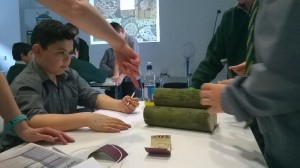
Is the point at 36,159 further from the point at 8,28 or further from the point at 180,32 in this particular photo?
the point at 8,28

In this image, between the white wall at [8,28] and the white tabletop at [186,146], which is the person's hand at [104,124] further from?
the white wall at [8,28]

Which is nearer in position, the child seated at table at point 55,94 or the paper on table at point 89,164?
the paper on table at point 89,164

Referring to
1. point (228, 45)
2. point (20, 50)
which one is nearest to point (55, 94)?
point (228, 45)

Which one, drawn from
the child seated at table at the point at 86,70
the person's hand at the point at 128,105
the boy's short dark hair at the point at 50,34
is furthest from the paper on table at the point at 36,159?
the child seated at table at the point at 86,70

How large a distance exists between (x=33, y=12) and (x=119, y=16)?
5.83 feet

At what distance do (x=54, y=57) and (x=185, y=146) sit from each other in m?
0.86

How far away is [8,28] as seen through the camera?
216 inches

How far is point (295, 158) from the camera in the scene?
2.44ft

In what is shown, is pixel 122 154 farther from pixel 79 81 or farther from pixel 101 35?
pixel 79 81

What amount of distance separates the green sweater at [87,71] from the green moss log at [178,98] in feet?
4.79

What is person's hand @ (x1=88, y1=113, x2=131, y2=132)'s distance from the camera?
45.9 inches

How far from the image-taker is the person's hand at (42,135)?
1.02 meters

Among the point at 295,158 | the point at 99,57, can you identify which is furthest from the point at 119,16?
the point at 295,158

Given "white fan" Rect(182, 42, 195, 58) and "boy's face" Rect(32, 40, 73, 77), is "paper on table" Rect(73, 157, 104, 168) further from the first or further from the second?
"white fan" Rect(182, 42, 195, 58)
